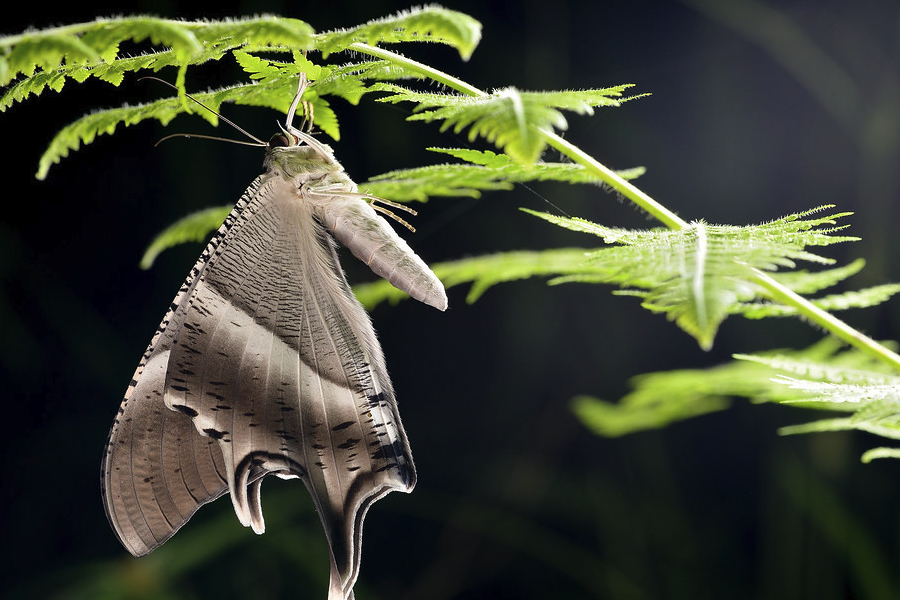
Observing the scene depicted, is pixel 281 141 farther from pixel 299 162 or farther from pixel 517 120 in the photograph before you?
pixel 517 120

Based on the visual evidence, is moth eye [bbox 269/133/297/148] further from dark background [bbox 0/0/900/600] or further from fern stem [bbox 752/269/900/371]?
dark background [bbox 0/0/900/600]

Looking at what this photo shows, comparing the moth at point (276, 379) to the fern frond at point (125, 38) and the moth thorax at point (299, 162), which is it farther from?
the fern frond at point (125, 38)

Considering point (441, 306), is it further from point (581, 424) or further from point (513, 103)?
point (581, 424)

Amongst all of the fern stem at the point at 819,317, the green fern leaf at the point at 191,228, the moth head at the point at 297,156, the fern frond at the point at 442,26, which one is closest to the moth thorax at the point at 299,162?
the moth head at the point at 297,156

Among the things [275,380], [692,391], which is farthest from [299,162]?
[692,391]

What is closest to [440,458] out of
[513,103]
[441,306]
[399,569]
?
[399,569]
